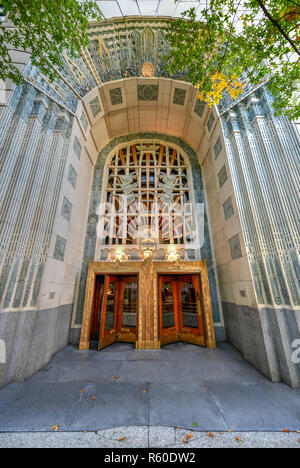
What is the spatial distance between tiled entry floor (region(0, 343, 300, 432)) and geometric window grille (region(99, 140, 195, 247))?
4.29 metres

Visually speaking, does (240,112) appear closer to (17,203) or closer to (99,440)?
(17,203)

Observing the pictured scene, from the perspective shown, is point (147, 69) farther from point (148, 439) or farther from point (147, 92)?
point (148, 439)

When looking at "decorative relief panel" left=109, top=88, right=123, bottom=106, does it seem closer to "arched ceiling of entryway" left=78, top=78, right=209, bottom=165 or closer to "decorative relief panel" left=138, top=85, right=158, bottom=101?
"arched ceiling of entryway" left=78, top=78, right=209, bottom=165

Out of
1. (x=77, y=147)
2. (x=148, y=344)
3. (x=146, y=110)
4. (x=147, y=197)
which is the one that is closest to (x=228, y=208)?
(x=147, y=197)

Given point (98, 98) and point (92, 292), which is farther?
point (98, 98)

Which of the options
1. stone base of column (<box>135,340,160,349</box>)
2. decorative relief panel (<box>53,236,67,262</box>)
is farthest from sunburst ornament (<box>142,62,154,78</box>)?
stone base of column (<box>135,340,160,349</box>)

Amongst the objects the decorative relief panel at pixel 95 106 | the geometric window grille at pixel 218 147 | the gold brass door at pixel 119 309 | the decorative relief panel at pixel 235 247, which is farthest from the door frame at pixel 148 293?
the decorative relief panel at pixel 95 106

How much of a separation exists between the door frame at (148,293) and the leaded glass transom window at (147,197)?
1367 mm

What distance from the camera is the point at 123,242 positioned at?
7.31 m

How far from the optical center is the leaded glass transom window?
7.46m

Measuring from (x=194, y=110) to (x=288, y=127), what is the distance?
4269mm

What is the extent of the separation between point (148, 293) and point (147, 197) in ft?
14.6

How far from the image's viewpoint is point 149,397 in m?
3.04
